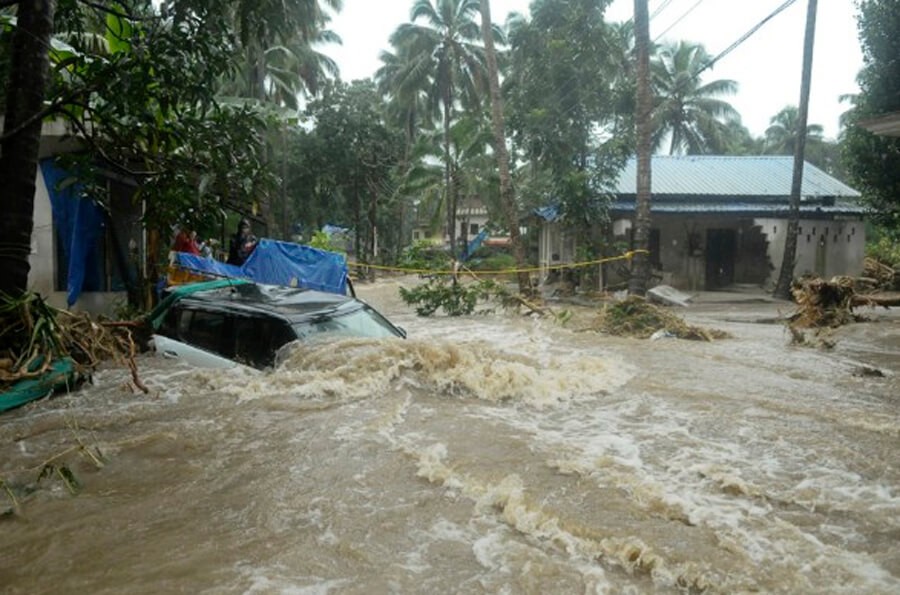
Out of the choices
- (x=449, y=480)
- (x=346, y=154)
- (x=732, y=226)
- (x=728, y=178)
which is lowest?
(x=449, y=480)

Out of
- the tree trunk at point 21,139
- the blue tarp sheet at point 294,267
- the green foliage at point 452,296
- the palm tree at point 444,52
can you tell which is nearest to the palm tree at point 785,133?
the palm tree at point 444,52

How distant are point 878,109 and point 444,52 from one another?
1872 cm

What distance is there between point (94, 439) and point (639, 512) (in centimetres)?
422

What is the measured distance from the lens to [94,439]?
526 cm

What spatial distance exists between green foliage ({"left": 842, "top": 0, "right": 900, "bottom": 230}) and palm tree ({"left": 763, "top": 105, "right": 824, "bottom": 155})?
30.3 m

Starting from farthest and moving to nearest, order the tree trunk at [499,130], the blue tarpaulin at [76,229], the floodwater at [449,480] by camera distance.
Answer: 1. the tree trunk at [499,130]
2. the blue tarpaulin at [76,229]
3. the floodwater at [449,480]

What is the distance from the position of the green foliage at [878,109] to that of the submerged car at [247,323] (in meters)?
11.4

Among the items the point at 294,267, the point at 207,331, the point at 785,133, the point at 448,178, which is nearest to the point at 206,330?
the point at 207,331

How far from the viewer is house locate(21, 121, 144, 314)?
10.4 m

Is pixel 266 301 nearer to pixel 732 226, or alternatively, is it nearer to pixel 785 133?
pixel 732 226

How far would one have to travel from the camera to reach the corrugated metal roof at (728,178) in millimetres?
21766

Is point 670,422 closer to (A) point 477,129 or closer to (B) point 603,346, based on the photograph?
(B) point 603,346

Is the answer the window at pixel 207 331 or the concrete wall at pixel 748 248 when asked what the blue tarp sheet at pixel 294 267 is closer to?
the window at pixel 207 331

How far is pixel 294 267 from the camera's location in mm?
12773
